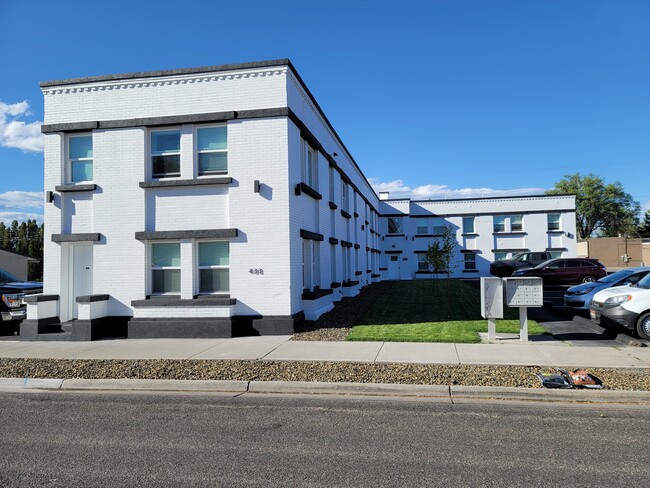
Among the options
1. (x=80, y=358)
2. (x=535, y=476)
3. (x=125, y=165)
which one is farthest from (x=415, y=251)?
(x=535, y=476)

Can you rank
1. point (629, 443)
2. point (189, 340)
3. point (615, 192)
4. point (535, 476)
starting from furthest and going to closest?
point (615, 192) → point (189, 340) → point (629, 443) → point (535, 476)

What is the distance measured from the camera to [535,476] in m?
4.21

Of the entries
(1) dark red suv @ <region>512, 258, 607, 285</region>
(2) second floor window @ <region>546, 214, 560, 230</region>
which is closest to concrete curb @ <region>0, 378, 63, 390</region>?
(1) dark red suv @ <region>512, 258, 607, 285</region>

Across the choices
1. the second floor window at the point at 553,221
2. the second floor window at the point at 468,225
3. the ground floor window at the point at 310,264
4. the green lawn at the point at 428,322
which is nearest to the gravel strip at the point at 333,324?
the green lawn at the point at 428,322

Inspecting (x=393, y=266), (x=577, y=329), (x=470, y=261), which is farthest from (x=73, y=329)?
(x=470, y=261)

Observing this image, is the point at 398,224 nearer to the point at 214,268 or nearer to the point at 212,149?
the point at 212,149

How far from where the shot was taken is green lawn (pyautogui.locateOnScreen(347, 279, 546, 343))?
1097cm

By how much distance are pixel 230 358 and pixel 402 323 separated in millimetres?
5582

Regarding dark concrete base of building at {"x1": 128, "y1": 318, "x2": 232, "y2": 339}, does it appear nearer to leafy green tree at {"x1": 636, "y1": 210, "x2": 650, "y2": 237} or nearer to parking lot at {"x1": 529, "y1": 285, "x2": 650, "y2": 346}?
parking lot at {"x1": 529, "y1": 285, "x2": 650, "y2": 346}

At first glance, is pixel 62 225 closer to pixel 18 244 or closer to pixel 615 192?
pixel 18 244

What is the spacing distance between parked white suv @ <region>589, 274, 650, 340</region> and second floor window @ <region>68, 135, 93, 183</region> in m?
13.9

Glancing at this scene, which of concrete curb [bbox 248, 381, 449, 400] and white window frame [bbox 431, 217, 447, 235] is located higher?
white window frame [bbox 431, 217, 447, 235]

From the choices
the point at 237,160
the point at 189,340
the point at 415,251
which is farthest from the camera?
the point at 415,251

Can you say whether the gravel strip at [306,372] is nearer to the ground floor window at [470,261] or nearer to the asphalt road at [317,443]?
the asphalt road at [317,443]
